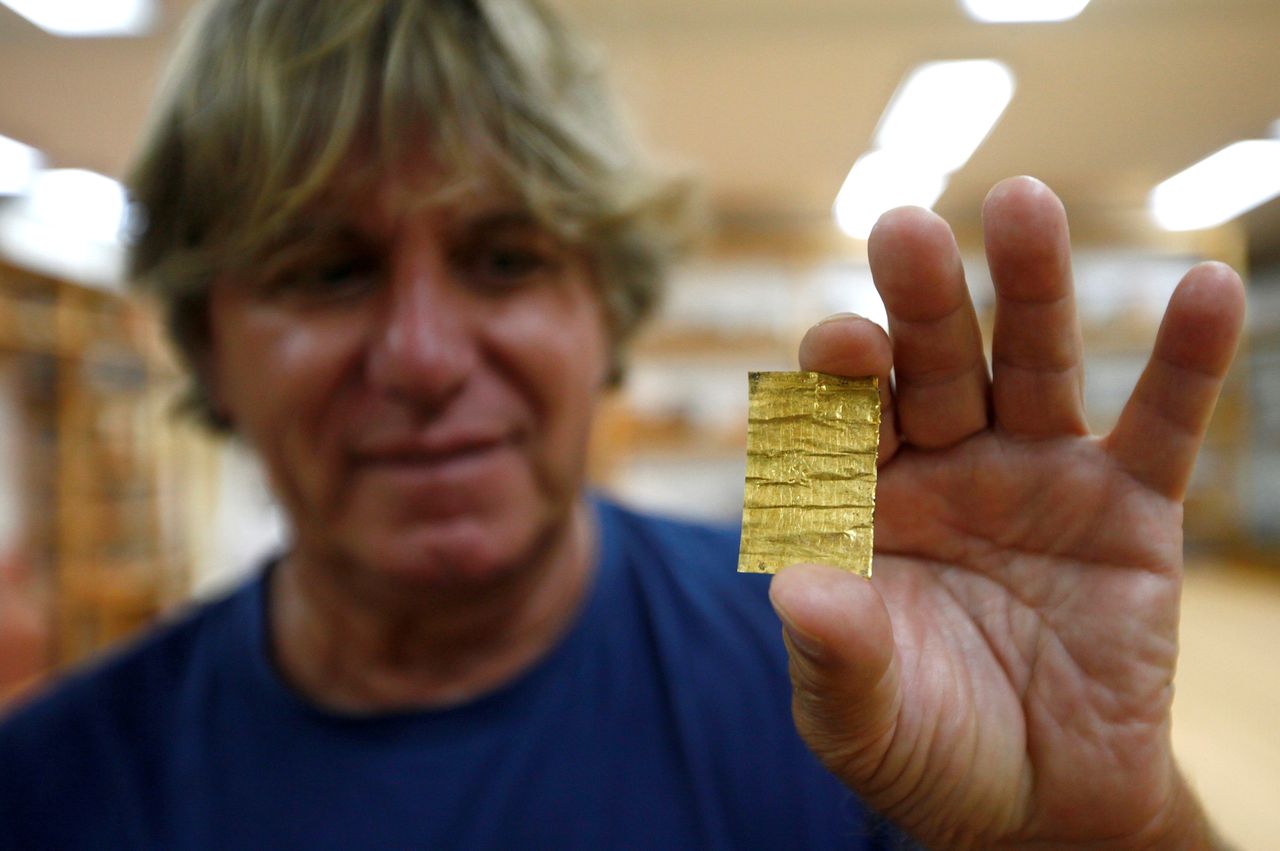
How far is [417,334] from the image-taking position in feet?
3.09

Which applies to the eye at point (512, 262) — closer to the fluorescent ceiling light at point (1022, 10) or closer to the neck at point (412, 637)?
the neck at point (412, 637)

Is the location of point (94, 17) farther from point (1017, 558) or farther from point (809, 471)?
point (1017, 558)

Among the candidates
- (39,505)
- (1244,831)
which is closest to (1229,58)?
(1244,831)

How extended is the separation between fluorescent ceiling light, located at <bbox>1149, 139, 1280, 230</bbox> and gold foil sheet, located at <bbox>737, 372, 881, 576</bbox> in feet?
0.91

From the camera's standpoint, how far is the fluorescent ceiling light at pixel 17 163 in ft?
8.75

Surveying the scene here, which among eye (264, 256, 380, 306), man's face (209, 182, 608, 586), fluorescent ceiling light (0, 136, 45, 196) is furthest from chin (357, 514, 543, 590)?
fluorescent ceiling light (0, 136, 45, 196)

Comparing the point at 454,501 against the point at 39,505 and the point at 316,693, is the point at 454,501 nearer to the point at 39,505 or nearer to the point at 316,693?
the point at 316,693

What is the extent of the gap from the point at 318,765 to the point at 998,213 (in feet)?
3.45

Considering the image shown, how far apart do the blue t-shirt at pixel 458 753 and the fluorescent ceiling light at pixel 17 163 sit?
235 cm

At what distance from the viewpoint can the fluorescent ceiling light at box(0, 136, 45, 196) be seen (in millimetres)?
2666

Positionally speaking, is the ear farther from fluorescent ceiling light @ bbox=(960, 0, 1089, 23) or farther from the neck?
fluorescent ceiling light @ bbox=(960, 0, 1089, 23)

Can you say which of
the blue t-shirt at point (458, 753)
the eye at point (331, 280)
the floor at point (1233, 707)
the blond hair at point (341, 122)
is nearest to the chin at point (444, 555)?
the blue t-shirt at point (458, 753)

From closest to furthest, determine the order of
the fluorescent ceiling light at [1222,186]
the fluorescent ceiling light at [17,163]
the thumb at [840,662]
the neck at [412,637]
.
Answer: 1. the thumb at [840,662]
2. the fluorescent ceiling light at [1222,186]
3. the neck at [412,637]
4. the fluorescent ceiling light at [17,163]

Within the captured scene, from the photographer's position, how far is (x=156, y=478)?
5.32 meters
